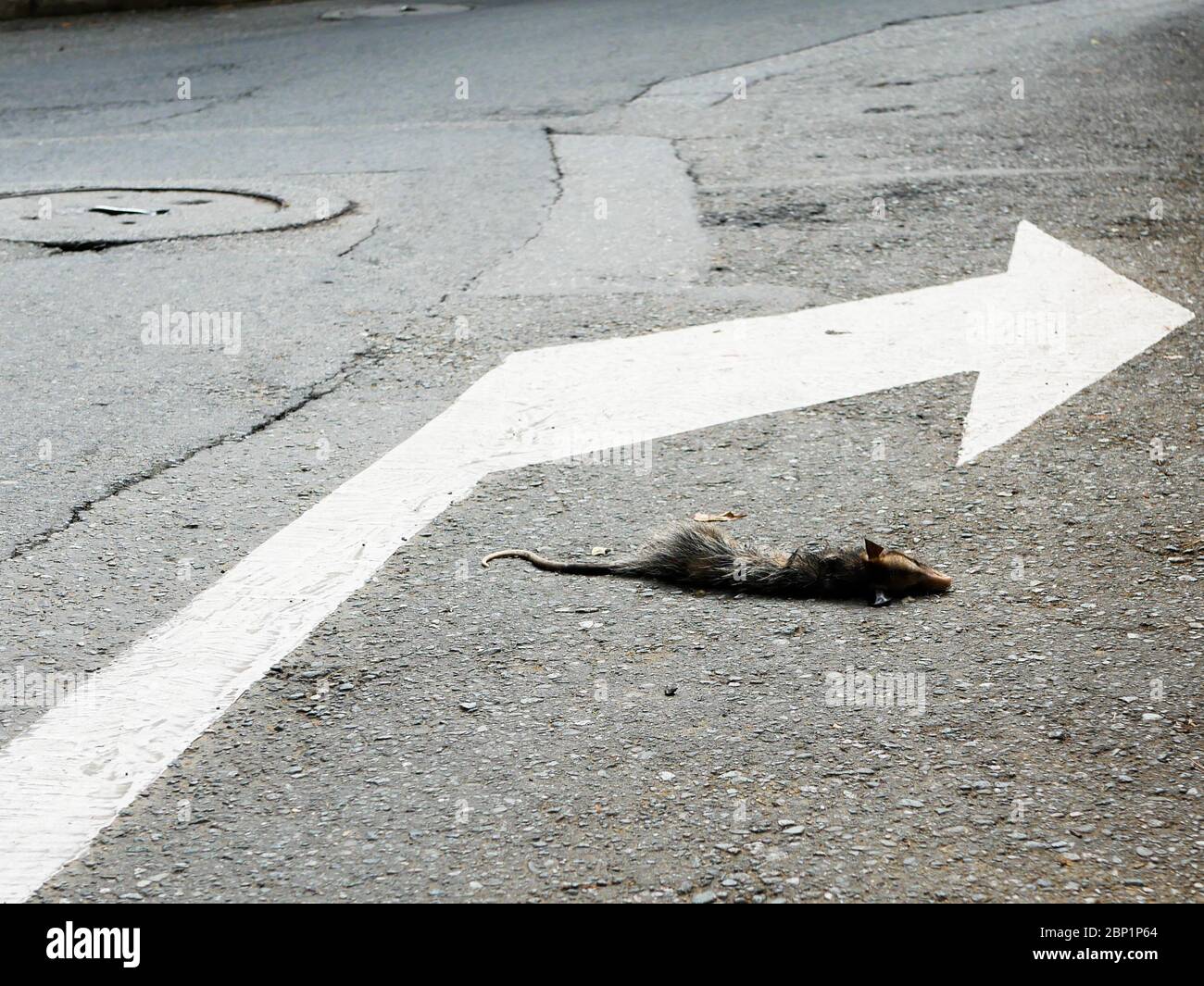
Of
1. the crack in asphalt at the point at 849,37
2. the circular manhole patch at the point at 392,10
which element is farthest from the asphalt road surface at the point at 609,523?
the circular manhole patch at the point at 392,10

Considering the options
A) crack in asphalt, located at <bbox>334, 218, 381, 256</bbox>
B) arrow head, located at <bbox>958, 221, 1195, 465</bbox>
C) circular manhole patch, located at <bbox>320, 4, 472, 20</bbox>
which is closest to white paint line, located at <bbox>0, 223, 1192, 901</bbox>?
arrow head, located at <bbox>958, 221, 1195, 465</bbox>

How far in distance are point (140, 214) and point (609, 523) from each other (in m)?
4.64

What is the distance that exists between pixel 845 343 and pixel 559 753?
3076 millimetres

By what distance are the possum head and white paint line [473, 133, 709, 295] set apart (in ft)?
9.63

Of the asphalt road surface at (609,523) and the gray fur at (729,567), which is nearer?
the asphalt road surface at (609,523)

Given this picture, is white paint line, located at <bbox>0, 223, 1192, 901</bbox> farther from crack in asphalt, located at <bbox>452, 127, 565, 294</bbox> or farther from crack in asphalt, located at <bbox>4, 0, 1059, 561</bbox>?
crack in asphalt, located at <bbox>452, 127, 565, 294</bbox>

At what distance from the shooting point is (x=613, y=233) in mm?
7012

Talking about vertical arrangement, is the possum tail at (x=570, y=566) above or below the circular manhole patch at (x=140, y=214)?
below

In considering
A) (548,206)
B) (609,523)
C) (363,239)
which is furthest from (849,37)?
(609,523)

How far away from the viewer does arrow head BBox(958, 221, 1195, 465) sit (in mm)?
4812

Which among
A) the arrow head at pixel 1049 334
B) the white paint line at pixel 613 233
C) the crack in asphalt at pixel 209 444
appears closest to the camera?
the crack in asphalt at pixel 209 444

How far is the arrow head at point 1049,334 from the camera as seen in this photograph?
481cm

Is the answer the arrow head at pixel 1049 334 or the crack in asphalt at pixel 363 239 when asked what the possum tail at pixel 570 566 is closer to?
the arrow head at pixel 1049 334

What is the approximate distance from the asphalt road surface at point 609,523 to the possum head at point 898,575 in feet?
0.17
